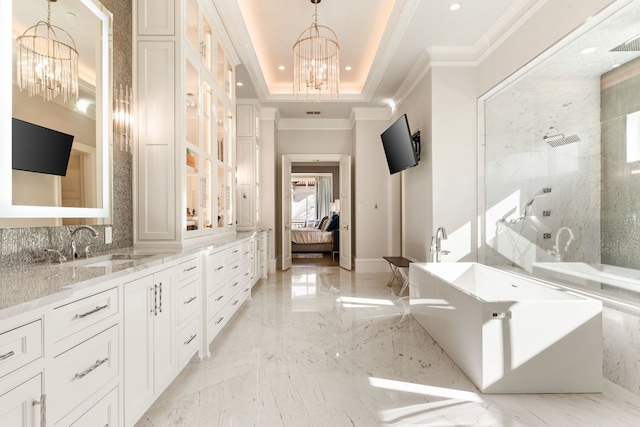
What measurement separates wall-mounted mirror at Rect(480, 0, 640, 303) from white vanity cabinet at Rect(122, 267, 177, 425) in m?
2.84

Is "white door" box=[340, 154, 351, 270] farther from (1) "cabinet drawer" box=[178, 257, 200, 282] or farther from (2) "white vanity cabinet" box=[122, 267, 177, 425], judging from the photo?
(2) "white vanity cabinet" box=[122, 267, 177, 425]

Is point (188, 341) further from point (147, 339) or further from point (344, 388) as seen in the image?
point (344, 388)

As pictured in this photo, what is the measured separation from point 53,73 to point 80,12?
50cm

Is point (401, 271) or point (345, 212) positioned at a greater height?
point (345, 212)

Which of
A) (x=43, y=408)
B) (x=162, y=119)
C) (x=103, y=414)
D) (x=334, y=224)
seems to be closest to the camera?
(x=43, y=408)

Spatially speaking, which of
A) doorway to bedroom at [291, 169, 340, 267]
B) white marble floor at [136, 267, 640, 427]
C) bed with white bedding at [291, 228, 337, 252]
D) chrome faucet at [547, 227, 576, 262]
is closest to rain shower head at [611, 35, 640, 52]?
chrome faucet at [547, 227, 576, 262]

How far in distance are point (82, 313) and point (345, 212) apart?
210 inches

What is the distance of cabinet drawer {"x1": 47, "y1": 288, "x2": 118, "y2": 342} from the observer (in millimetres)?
1054

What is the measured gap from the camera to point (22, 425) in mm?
915

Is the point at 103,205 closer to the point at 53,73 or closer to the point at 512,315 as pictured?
the point at 53,73

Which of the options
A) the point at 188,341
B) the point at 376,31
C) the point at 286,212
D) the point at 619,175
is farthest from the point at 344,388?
the point at 286,212

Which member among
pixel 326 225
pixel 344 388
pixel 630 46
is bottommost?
pixel 344 388

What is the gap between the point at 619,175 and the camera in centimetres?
297

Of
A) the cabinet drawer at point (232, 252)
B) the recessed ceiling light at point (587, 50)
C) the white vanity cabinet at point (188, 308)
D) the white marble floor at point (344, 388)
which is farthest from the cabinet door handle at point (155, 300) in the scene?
the recessed ceiling light at point (587, 50)
